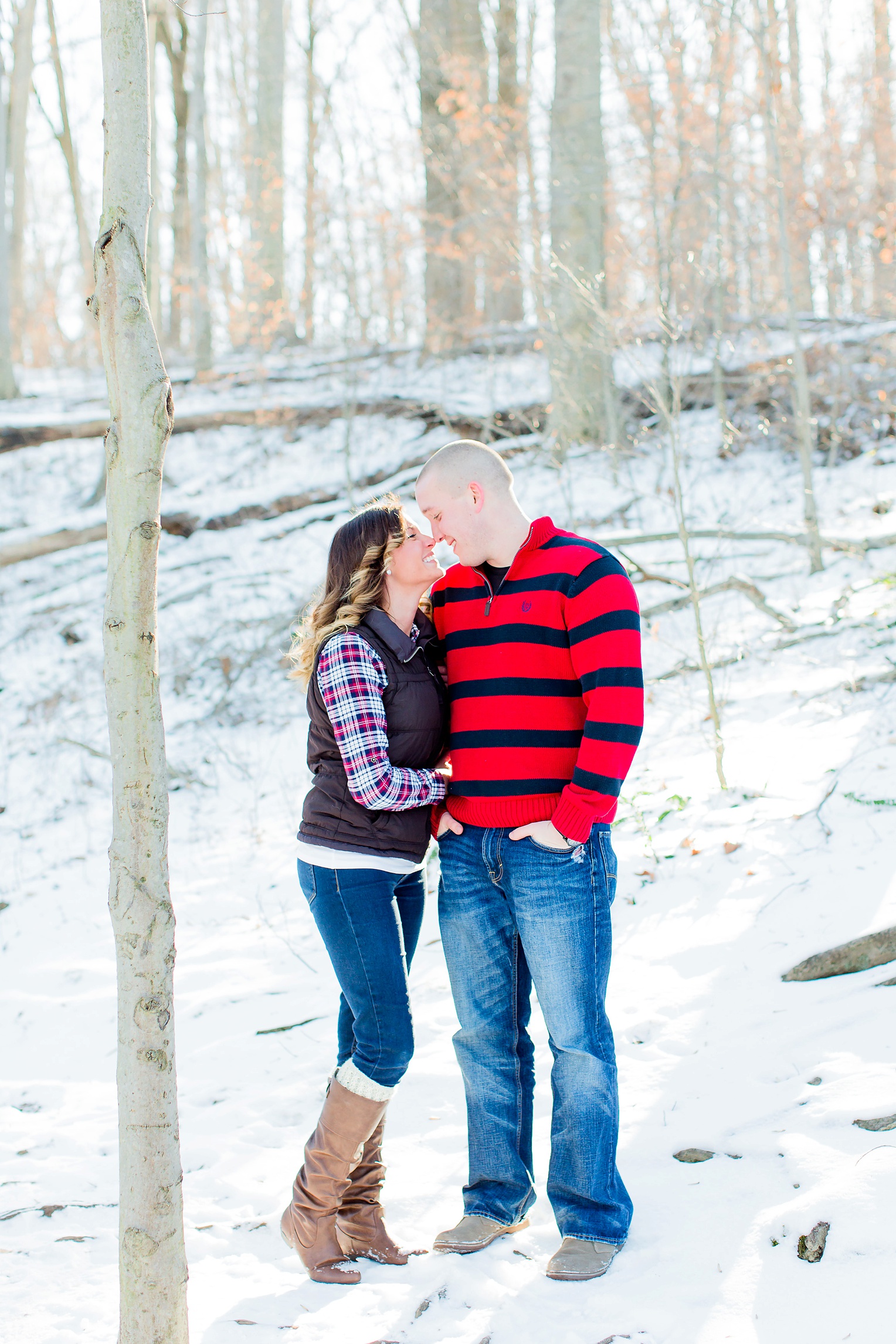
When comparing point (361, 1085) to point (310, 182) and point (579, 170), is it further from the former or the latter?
point (310, 182)

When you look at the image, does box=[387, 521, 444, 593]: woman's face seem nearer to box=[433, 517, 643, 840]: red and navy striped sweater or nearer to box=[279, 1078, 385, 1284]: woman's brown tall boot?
box=[433, 517, 643, 840]: red and navy striped sweater

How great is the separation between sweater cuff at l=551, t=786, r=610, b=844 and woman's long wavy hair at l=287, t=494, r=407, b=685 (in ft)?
2.43

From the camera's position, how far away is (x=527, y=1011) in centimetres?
276

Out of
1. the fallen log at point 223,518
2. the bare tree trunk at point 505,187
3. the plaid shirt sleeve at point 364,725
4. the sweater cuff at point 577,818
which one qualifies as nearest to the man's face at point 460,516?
the plaid shirt sleeve at point 364,725

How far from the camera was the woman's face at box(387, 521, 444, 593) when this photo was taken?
8.73ft

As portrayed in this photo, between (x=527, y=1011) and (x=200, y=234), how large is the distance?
15328 mm

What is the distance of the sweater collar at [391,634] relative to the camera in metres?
2.62

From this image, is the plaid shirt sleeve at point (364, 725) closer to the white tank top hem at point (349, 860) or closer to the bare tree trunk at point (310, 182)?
the white tank top hem at point (349, 860)

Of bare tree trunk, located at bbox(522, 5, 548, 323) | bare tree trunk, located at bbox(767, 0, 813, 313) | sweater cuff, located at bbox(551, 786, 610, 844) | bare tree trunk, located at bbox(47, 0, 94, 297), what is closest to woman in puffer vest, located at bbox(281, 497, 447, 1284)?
sweater cuff, located at bbox(551, 786, 610, 844)

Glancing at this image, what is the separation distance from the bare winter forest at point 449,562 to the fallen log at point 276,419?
7 cm

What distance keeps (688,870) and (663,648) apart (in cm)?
352

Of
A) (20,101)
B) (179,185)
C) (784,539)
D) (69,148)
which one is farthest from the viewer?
(69,148)

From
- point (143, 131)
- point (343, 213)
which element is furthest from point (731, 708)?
point (343, 213)

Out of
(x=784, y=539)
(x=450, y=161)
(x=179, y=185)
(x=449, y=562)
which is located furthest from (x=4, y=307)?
(x=784, y=539)
